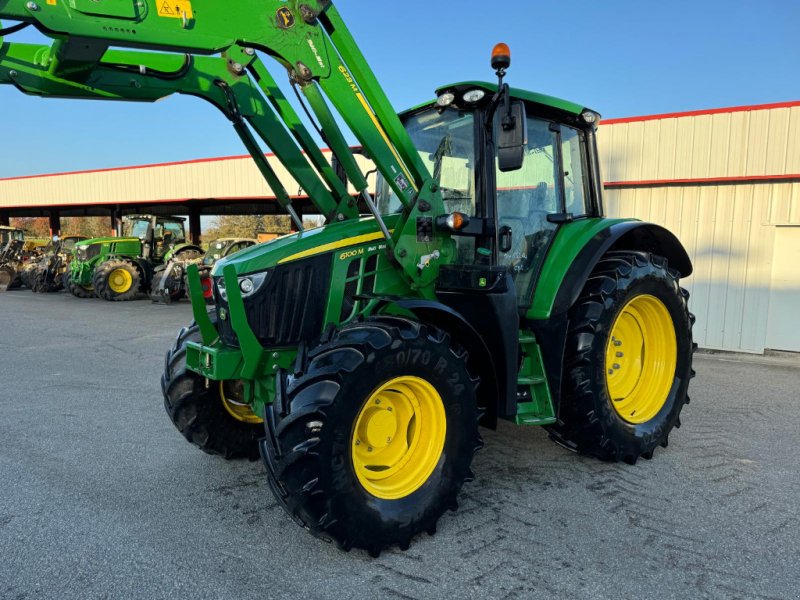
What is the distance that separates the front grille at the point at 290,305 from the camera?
298cm

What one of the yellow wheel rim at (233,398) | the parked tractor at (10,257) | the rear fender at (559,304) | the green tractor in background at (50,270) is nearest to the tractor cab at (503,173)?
the rear fender at (559,304)

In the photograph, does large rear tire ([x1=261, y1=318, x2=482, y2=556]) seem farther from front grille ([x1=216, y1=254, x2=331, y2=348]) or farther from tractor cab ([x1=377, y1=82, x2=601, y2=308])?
tractor cab ([x1=377, y1=82, x2=601, y2=308])

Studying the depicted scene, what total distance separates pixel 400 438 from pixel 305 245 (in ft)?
3.71

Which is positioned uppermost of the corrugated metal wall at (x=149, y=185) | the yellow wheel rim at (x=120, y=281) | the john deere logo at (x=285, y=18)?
the corrugated metal wall at (x=149, y=185)

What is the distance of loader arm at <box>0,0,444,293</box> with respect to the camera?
2416mm

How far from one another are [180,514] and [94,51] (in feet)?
7.58

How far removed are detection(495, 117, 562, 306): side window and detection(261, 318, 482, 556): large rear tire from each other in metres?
1.06

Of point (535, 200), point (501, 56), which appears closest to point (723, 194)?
point (535, 200)

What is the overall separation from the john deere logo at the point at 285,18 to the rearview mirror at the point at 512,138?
1.14m

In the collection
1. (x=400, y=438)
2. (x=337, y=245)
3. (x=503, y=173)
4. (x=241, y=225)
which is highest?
(x=503, y=173)

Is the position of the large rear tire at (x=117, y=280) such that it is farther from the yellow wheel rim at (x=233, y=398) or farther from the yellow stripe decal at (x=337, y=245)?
the yellow stripe decal at (x=337, y=245)

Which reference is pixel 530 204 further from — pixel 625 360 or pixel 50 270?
pixel 50 270

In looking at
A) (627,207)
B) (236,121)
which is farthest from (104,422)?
(627,207)

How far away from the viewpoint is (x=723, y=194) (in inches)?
354
